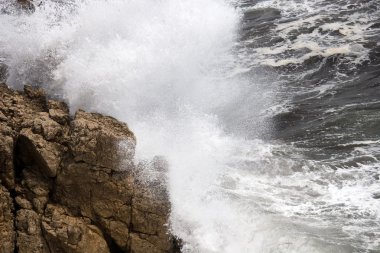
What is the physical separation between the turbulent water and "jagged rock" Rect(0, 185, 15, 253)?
2127 millimetres

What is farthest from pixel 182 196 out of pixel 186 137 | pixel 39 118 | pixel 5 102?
pixel 5 102

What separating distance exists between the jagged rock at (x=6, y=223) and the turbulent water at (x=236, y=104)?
2.13 metres

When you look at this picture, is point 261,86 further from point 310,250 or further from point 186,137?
point 310,250

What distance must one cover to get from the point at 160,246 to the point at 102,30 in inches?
274

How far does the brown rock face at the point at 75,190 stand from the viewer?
6.32 m

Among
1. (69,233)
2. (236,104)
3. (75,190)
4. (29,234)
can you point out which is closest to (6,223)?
(29,234)

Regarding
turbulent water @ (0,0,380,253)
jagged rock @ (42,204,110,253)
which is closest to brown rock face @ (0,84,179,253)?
jagged rock @ (42,204,110,253)

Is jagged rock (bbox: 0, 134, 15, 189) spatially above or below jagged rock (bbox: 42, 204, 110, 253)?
above

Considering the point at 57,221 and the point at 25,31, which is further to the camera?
the point at 25,31

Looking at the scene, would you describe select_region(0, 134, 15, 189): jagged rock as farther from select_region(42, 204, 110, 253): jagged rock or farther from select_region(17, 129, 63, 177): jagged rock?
select_region(42, 204, 110, 253): jagged rock

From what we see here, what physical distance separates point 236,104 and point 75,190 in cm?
561

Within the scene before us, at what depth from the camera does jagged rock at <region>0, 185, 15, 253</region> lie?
6.04 meters

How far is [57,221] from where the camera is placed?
6371mm

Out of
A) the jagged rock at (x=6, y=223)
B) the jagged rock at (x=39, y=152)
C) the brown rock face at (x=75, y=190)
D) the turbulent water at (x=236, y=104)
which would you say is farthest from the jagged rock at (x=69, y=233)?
the turbulent water at (x=236, y=104)
